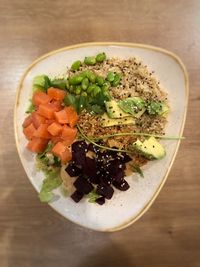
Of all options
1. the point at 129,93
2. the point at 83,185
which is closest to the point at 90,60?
the point at 129,93

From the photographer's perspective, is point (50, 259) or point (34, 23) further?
point (34, 23)

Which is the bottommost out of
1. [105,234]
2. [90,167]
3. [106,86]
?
[105,234]

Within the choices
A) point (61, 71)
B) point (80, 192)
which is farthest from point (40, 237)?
point (61, 71)

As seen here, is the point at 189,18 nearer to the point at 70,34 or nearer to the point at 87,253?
the point at 70,34

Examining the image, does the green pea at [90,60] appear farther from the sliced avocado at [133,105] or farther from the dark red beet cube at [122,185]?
the dark red beet cube at [122,185]

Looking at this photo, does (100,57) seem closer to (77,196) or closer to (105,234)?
(77,196)

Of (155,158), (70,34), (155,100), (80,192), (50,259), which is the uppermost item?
(70,34)
